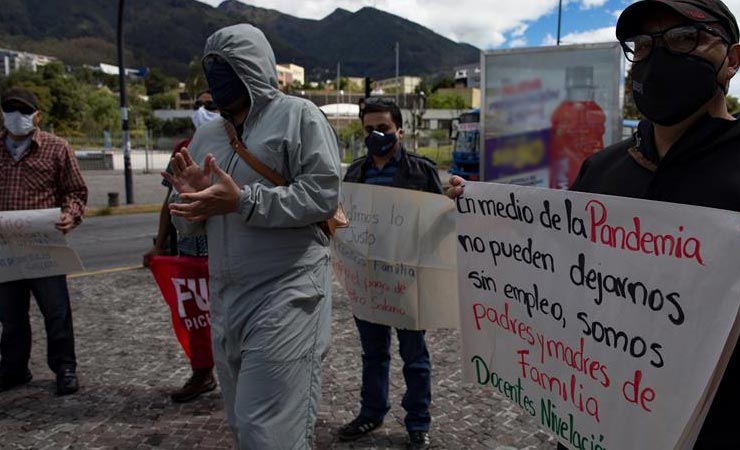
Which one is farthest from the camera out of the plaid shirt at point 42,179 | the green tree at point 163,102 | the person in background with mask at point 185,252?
the green tree at point 163,102

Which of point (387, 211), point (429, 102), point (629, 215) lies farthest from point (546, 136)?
point (429, 102)

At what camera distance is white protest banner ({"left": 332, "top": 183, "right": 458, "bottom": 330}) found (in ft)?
10.8

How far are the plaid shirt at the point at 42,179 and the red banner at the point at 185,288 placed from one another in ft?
2.81

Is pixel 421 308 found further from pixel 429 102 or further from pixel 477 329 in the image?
pixel 429 102

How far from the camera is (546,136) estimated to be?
672 cm

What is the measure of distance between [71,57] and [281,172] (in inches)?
8081

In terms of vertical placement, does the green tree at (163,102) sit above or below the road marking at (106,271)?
above

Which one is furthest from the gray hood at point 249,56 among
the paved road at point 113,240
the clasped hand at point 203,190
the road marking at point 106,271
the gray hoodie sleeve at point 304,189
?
the paved road at point 113,240

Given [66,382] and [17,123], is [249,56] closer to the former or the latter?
[17,123]

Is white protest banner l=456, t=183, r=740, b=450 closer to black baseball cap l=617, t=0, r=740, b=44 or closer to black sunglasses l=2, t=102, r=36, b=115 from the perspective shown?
black baseball cap l=617, t=0, r=740, b=44

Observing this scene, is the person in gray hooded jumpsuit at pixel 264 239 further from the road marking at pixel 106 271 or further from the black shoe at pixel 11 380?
the road marking at pixel 106 271

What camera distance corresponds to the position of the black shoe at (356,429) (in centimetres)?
343

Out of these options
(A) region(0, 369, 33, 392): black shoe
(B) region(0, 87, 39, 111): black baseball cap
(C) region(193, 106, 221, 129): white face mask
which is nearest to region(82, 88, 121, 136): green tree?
(C) region(193, 106, 221, 129): white face mask

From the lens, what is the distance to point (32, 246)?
398 centimetres
